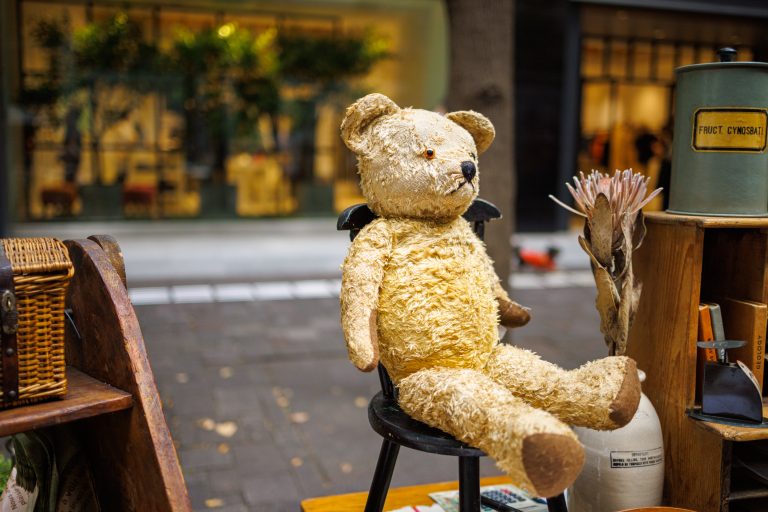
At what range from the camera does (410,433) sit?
2.08m

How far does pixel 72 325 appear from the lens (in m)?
1.89

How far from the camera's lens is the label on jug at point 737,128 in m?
2.42

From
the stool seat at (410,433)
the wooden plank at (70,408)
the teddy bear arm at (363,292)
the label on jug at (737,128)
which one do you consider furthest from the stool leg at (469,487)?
the label on jug at (737,128)

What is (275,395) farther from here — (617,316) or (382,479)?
(617,316)

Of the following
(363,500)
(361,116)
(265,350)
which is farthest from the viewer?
(265,350)

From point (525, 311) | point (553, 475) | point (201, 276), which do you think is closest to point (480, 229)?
point (525, 311)

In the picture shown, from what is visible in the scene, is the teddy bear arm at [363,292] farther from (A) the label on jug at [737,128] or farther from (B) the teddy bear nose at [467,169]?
(A) the label on jug at [737,128]

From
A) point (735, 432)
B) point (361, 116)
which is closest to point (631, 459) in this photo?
point (735, 432)

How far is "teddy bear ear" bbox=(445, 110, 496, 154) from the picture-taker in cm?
246

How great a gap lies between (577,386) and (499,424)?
42 centimetres

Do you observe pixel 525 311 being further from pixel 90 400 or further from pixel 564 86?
pixel 564 86

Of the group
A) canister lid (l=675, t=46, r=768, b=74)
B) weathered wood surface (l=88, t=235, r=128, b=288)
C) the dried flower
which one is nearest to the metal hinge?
weathered wood surface (l=88, t=235, r=128, b=288)

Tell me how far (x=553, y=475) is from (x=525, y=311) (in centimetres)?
96

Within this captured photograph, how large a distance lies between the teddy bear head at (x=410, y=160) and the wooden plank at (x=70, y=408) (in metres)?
1.01
